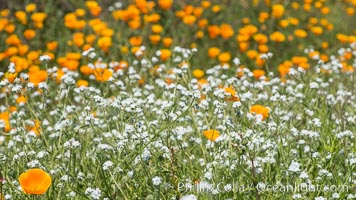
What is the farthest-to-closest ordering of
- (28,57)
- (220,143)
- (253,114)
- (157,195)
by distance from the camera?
(28,57) < (253,114) < (220,143) < (157,195)

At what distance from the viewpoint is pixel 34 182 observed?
2.47 meters

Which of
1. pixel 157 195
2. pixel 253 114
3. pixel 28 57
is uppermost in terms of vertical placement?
pixel 28 57

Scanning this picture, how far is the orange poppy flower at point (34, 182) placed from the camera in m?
2.45

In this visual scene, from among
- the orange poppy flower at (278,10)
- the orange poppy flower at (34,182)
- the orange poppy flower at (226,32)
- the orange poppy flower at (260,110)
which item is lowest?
the orange poppy flower at (34,182)

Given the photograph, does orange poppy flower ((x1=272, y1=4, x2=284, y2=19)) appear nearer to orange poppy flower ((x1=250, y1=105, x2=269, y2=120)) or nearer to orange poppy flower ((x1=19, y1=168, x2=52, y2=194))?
orange poppy flower ((x1=250, y1=105, x2=269, y2=120))

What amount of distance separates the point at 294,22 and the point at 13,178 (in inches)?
155

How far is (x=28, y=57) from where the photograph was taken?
5836mm

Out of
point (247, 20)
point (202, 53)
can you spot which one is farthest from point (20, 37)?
point (247, 20)

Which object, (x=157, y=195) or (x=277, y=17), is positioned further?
(x=277, y=17)

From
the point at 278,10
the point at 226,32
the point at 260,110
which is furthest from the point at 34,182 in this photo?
the point at 278,10

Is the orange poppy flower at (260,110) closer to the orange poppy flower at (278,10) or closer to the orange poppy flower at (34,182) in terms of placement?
the orange poppy flower at (34,182)

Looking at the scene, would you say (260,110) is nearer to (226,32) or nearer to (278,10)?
(226,32)

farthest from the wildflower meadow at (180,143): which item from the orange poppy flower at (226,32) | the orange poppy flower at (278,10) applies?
the orange poppy flower at (278,10)

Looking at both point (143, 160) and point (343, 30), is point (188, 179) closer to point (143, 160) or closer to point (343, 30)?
point (143, 160)
